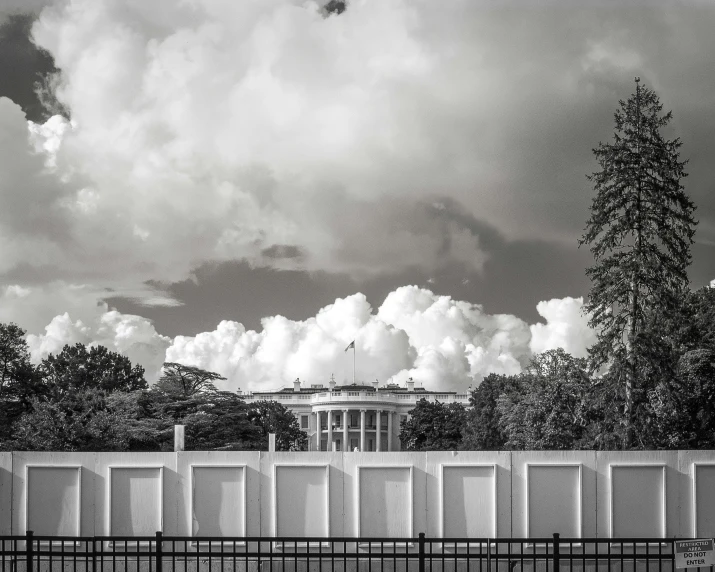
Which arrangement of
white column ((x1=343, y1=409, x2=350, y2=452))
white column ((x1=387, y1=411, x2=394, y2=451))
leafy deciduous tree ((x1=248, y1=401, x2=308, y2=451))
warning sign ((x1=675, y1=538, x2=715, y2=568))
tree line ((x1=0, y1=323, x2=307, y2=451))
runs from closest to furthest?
warning sign ((x1=675, y1=538, x2=715, y2=568)) < tree line ((x1=0, y1=323, x2=307, y2=451)) < leafy deciduous tree ((x1=248, y1=401, x2=308, y2=451)) < white column ((x1=343, y1=409, x2=350, y2=452)) < white column ((x1=387, y1=411, x2=394, y2=451))

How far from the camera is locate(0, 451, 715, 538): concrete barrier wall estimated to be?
1914cm

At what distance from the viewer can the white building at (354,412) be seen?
153500mm

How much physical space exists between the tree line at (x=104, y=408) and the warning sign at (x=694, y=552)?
50.9m

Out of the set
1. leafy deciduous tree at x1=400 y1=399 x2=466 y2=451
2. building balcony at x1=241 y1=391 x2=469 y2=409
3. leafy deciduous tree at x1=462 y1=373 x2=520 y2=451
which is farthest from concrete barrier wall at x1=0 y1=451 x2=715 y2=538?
building balcony at x1=241 y1=391 x2=469 y2=409

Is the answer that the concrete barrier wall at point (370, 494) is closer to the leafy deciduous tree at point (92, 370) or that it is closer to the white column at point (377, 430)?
the leafy deciduous tree at point (92, 370)

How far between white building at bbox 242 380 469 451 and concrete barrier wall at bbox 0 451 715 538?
429ft

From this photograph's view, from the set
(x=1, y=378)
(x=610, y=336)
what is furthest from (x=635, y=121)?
(x=1, y=378)

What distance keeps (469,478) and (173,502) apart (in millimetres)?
6334

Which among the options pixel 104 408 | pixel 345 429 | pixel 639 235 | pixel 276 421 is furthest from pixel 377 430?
pixel 639 235

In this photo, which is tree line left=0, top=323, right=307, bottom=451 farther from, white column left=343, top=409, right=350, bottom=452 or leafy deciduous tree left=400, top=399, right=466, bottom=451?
white column left=343, top=409, right=350, bottom=452

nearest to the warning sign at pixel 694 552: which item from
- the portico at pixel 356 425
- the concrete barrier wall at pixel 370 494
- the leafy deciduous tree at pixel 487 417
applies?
the concrete barrier wall at pixel 370 494

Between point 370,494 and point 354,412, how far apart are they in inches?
5449

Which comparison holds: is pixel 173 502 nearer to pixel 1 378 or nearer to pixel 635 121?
pixel 635 121

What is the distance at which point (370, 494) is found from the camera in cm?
1930
